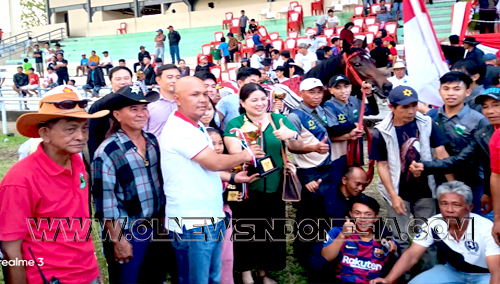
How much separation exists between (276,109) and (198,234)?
6.27 feet

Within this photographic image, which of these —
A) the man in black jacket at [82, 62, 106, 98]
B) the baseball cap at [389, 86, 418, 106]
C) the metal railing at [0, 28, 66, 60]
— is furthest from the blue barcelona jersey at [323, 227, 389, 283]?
the metal railing at [0, 28, 66, 60]

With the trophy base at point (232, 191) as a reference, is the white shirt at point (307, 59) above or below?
above

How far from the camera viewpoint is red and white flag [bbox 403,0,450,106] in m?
5.00

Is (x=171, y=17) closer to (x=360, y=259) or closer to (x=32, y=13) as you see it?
(x=360, y=259)

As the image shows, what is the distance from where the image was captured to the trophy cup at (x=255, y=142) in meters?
3.43

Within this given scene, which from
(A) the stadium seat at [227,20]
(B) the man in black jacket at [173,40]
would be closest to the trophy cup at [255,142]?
(B) the man in black jacket at [173,40]

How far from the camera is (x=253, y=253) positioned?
154 inches

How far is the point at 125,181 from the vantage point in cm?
292

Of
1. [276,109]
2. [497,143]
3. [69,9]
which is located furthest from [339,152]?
[69,9]

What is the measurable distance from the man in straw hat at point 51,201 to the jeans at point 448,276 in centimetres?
236

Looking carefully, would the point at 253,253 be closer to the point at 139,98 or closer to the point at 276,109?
the point at 276,109

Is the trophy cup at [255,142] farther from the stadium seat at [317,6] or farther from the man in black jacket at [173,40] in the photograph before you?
the stadium seat at [317,6]

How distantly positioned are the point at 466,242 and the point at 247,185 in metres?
1.68

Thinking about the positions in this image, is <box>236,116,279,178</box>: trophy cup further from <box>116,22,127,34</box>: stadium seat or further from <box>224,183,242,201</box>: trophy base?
<box>116,22,127,34</box>: stadium seat
